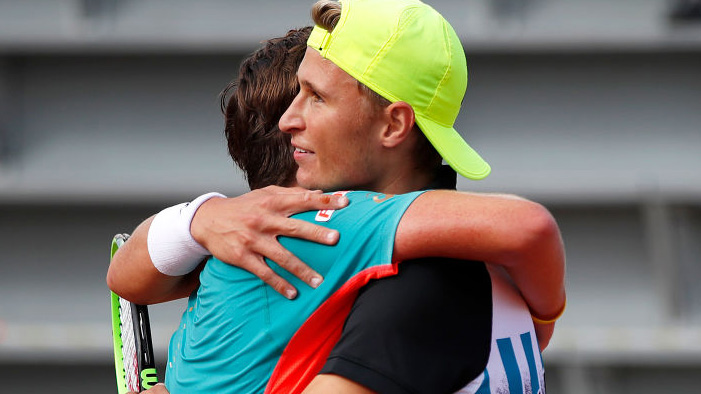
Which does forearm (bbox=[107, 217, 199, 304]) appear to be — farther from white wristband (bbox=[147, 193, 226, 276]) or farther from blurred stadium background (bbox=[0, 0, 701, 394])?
blurred stadium background (bbox=[0, 0, 701, 394])

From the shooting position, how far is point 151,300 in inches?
59.7

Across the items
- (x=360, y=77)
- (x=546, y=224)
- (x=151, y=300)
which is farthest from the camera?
(x=151, y=300)

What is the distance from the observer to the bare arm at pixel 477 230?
1.20m

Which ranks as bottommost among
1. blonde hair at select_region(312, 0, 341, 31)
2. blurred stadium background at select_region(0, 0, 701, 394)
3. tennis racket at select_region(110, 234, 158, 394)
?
tennis racket at select_region(110, 234, 158, 394)

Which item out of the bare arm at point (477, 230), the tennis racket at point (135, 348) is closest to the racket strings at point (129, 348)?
the tennis racket at point (135, 348)

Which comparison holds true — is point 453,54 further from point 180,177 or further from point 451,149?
point 180,177

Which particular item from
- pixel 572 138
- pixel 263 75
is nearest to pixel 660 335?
pixel 572 138

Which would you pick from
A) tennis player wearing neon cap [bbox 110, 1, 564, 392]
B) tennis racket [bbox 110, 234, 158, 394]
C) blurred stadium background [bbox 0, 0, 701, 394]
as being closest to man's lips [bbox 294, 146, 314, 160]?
tennis player wearing neon cap [bbox 110, 1, 564, 392]

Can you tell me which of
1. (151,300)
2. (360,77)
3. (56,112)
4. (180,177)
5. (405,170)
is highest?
(56,112)

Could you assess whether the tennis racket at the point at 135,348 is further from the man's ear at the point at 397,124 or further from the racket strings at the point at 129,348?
the man's ear at the point at 397,124

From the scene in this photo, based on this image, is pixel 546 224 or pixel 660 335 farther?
pixel 660 335

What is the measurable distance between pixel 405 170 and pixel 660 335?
12.1 feet

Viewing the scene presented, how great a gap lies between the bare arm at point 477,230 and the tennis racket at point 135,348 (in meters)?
0.68

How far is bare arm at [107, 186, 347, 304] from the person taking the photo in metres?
1.26
